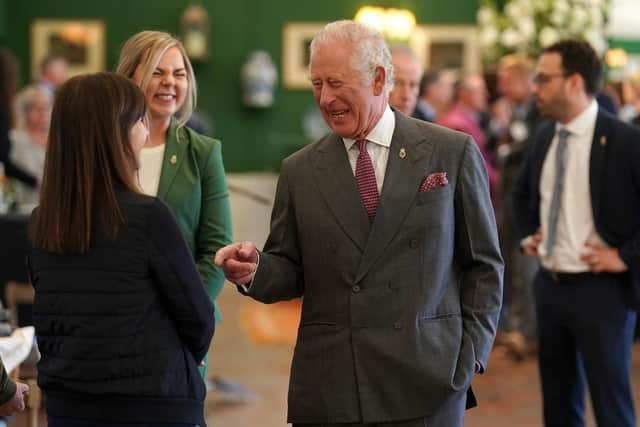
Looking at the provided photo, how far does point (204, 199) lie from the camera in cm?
339

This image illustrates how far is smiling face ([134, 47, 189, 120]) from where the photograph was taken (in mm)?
3338

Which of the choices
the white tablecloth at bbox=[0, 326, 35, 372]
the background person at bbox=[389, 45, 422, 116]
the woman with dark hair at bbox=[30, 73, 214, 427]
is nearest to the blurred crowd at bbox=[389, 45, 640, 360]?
the background person at bbox=[389, 45, 422, 116]

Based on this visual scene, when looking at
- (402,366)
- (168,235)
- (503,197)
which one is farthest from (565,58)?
(503,197)

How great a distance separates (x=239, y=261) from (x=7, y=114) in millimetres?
4238

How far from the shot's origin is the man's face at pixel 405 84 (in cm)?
477

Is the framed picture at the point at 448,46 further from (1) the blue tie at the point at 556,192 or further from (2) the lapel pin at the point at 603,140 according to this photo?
(2) the lapel pin at the point at 603,140

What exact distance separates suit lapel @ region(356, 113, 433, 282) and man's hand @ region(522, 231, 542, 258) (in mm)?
1677

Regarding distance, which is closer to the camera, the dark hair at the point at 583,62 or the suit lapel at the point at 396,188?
the suit lapel at the point at 396,188

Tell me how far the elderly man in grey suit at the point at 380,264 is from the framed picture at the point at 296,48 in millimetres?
11349

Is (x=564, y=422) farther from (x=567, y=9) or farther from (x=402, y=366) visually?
(x=567, y=9)

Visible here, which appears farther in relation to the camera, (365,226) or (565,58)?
(565,58)

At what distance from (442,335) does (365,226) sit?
13.8 inches

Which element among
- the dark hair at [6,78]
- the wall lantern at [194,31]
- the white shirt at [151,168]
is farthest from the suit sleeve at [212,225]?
→ the wall lantern at [194,31]

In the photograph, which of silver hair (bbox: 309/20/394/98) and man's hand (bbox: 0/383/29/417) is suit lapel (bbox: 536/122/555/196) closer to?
silver hair (bbox: 309/20/394/98)
